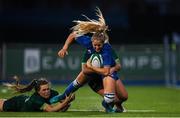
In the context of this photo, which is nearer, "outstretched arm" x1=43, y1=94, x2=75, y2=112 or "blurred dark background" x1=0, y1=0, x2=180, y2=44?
"outstretched arm" x1=43, y1=94, x2=75, y2=112

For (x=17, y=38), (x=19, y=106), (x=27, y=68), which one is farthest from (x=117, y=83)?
(x=17, y=38)

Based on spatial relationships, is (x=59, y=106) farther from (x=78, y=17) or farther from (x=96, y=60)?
(x=78, y=17)

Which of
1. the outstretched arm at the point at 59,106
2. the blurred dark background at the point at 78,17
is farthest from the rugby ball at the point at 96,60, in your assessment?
the blurred dark background at the point at 78,17

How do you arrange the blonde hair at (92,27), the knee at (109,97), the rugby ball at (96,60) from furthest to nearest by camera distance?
1. the blonde hair at (92,27)
2. the rugby ball at (96,60)
3. the knee at (109,97)

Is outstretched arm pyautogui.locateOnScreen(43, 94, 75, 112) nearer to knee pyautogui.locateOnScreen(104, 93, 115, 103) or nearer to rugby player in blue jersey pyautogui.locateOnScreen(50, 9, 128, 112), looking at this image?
rugby player in blue jersey pyautogui.locateOnScreen(50, 9, 128, 112)

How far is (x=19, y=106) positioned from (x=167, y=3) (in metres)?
22.7

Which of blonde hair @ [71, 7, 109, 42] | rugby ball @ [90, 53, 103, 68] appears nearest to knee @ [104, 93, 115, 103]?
rugby ball @ [90, 53, 103, 68]

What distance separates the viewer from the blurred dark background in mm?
30958

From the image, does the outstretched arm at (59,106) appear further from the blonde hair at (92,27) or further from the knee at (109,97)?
the blonde hair at (92,27)

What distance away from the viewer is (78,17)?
31.7m

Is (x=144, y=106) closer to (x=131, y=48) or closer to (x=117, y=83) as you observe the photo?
(x=117, y=83)

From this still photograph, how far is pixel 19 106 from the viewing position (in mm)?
12453

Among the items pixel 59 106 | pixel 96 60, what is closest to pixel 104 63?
pixel 96 60

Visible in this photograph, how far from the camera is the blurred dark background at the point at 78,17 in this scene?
102 ft
